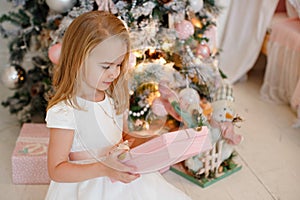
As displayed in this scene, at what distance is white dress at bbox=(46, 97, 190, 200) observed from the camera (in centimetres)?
121

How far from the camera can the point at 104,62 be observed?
3.69 feet

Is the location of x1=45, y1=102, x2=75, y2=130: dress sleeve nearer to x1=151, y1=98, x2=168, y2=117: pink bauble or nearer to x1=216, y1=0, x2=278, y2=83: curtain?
x1=151, y1=98, x2=168, y2=117: pink bauble

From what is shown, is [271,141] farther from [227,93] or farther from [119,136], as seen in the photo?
[119,136]

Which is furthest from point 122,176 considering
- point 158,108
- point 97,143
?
point 158,108

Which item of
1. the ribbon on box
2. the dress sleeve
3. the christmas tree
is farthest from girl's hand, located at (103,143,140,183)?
the ribbon on box

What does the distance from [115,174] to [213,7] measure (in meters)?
1.29

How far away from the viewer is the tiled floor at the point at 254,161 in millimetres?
1840

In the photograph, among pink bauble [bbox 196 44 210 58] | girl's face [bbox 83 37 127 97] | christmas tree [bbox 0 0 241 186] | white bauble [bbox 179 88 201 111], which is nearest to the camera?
girl's face [bbox 83 37 127 97]

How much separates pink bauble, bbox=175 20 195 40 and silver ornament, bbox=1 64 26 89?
2.64ft

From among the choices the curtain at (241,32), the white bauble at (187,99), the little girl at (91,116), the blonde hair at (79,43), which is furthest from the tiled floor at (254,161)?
the blonde hair at (79,43)

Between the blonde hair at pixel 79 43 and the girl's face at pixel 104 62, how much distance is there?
2 centimetres

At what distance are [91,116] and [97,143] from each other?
80mm

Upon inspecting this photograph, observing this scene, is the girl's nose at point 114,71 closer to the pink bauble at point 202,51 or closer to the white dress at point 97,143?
the white dress at point 97,143

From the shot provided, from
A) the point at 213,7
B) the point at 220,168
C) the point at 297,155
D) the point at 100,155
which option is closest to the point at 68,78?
the point at 100,155
